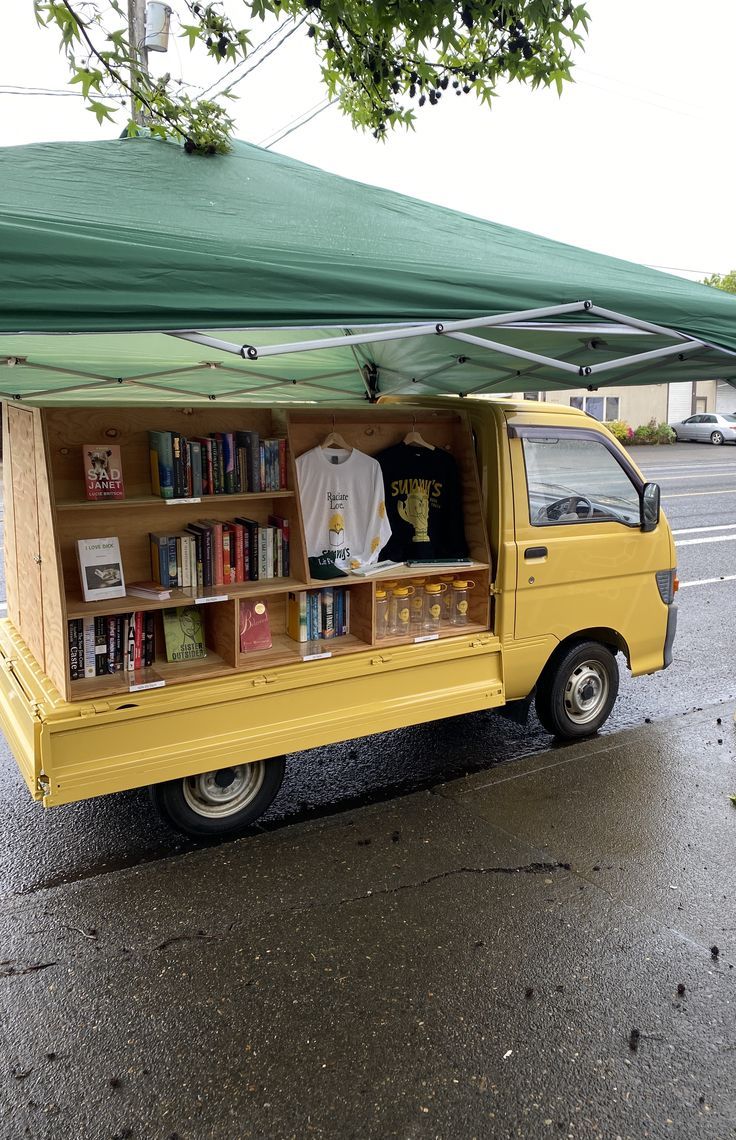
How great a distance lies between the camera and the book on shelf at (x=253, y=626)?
457cm

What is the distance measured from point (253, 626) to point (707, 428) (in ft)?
110

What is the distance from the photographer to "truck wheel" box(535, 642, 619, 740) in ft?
18.3

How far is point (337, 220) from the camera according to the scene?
167 inches

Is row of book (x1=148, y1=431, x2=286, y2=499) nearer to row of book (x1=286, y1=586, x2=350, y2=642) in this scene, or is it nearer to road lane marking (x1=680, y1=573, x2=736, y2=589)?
row of book (x1=286, y1=586, x2=350, y2=642)

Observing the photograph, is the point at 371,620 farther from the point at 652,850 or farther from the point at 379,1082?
the point at 379,1082

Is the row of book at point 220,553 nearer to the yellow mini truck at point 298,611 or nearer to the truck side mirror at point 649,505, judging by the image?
the yellow mini truck at point 298,611

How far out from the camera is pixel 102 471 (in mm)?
4207

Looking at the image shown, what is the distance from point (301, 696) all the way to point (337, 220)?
255cm

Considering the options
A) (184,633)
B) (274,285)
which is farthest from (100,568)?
(274,285)

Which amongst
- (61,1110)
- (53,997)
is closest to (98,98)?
(53,997)

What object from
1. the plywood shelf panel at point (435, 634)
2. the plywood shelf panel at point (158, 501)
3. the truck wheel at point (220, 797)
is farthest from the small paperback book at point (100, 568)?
the plywood shelf panel at point (435, 634)

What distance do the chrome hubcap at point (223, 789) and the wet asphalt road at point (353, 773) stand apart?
237 mm

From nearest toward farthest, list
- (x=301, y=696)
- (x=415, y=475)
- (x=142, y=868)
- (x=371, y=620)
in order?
1. (x=142, y=868)
2. (x=301, y=696)
3. (x=371, y=620)
4. (x=415, y=475)

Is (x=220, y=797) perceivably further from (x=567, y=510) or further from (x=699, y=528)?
(x=699, y=528)
